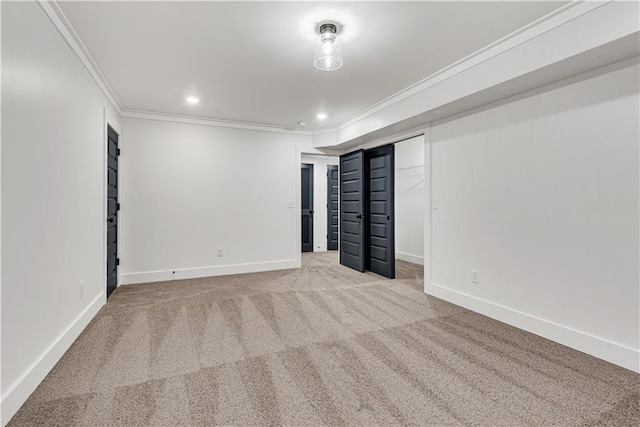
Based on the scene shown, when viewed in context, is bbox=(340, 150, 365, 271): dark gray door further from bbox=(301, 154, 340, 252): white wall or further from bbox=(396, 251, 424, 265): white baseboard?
bbox=(301, 154, 340, 252): white wall

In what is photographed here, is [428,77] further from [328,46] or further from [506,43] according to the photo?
[328,46]

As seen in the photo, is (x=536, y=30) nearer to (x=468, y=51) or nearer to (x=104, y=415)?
(x=468, y=51)

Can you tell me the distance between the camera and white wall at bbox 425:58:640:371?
223 centimetres

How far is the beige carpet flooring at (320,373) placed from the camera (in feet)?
5.58

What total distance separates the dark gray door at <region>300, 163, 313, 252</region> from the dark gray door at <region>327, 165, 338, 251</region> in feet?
1.58

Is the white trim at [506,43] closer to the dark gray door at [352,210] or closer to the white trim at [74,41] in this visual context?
the dark gray door at [352,210]

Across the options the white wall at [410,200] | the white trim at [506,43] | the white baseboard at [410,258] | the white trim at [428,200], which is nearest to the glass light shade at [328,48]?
the white trim at [506,43]

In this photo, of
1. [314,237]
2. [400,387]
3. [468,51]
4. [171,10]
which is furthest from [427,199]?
[314,237]

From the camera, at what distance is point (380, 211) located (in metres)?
4.97

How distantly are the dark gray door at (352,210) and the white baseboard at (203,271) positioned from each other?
96cm

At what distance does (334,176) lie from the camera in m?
7.68

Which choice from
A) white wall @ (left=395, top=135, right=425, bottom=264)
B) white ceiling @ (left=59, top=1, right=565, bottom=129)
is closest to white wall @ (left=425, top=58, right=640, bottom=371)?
white ceiling @ (left=59, top=1, right=565, bottom=129)

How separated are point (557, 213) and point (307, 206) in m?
5.41

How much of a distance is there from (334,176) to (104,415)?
650 centimetres
